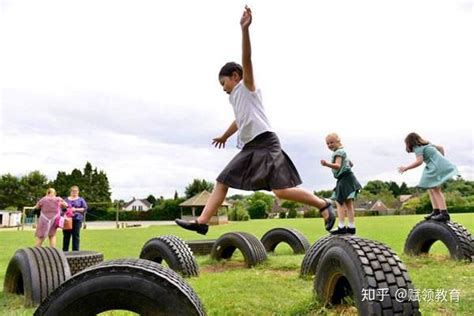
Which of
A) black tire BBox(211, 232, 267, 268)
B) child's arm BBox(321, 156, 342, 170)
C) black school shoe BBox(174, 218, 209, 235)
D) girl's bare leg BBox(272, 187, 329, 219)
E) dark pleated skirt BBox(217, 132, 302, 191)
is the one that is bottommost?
black tire BBox(211, 232, 267, 268)

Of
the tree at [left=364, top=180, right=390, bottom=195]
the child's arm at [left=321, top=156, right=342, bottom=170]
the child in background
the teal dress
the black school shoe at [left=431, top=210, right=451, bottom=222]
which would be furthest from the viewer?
the tree at [left=364, top=180, right=390, bottom=195]

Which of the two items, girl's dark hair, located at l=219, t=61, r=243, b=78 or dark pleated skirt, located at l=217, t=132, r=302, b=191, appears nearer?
dark pleated skirt, located at l=217, t=132, r=302, b=191

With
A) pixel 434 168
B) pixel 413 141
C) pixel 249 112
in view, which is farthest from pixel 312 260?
pixel 413 141

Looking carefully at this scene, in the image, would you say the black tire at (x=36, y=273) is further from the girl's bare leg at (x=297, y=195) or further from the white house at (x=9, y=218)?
the white house at (x=9, y=218)

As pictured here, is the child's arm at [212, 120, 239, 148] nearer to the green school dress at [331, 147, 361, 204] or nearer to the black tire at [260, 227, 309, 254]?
the green school dress at [331, 147, 361, 204]

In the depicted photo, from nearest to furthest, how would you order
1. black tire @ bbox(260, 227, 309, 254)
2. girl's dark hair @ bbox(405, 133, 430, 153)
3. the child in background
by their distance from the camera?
the child in background
girl's dark hair @ bbox(405, 133, 430, 153)
black tire @ bbox(260, 227, 309, 254)

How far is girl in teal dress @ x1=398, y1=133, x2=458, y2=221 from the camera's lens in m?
7.89

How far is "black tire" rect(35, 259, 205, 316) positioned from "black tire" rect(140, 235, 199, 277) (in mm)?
4242

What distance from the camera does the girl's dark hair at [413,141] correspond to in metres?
8.23

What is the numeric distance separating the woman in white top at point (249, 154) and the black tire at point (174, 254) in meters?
2.25

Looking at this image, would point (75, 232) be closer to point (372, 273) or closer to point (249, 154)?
point (249, 154)

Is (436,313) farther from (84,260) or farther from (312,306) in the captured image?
(84,260)

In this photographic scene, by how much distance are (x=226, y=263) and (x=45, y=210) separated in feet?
15.6

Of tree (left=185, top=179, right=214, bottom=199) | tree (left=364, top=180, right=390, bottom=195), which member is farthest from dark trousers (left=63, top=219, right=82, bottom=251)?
tree (left=364, top=180, right=390, bottom=195)
